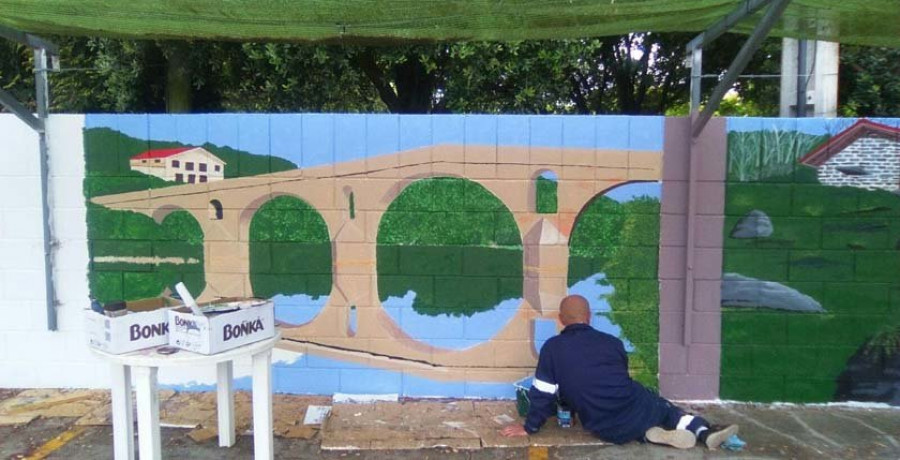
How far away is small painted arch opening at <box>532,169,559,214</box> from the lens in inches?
180

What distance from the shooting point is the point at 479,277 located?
465 centimetres

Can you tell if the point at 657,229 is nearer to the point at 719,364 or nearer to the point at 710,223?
the point at 710,223

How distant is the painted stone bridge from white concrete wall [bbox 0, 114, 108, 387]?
0.31 metres

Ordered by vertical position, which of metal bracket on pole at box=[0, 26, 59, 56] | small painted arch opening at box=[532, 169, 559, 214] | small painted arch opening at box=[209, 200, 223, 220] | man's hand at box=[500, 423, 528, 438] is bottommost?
man's hand at box=[500, 423, 528, 438]

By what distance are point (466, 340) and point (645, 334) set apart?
3.95 ft

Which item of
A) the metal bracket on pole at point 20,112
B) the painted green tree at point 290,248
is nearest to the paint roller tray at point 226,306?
the painted green tree at point 290,248

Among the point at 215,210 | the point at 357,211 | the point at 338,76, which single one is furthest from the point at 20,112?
the point at 338,76

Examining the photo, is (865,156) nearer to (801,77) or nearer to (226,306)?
(801,77)

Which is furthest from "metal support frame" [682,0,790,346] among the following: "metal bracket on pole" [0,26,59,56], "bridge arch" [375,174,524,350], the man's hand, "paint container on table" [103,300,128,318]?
"metal bracket on pole" [0,26,59,56]

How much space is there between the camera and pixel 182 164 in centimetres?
464

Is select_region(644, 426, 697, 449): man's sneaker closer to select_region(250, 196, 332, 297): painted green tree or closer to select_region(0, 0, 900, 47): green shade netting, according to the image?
select_region(250, 196, 332, 297): painted green tree

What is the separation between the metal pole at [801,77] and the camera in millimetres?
5117

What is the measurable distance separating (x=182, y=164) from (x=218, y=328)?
1839 millimetres

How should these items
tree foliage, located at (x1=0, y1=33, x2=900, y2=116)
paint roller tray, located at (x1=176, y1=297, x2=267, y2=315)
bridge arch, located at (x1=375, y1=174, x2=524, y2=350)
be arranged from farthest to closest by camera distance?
tree foliage, located at (x1=0, y1=33, x2=900, y2=116)
bridge arch, located at (x1=375, y1=174, x2=524, y2=350)
paint roller tray, located at (x1=176, y1=297, x2=267, y2=315)
